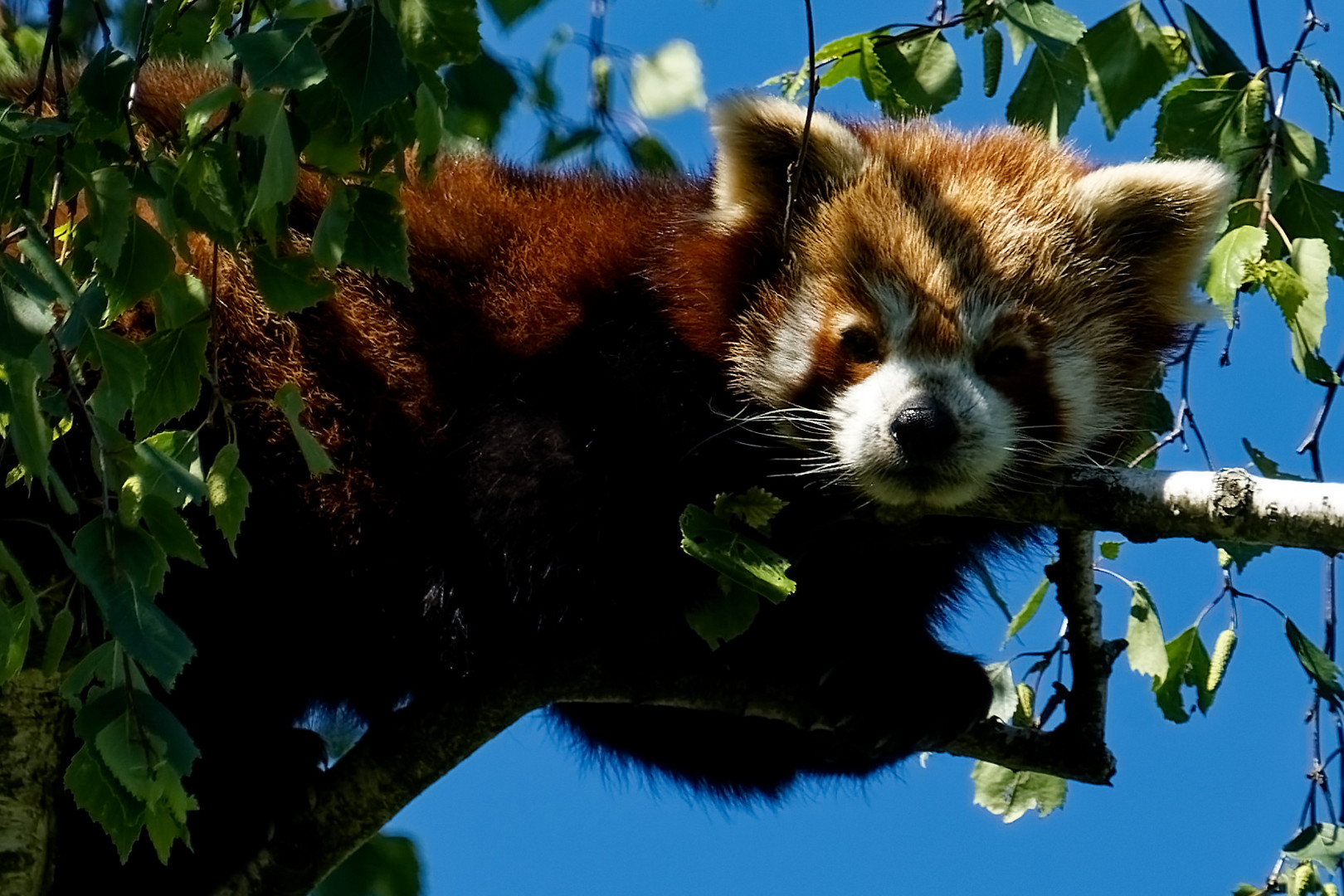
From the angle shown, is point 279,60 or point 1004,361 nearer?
point 279,60

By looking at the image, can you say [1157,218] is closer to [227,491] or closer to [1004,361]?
[1004,361]

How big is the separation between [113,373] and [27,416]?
12.6 inches

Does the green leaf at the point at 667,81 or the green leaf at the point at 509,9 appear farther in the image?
the green leaf at the point at 667,81

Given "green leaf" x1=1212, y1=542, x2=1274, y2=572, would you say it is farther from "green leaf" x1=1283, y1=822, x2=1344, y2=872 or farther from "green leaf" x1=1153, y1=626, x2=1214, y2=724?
"green leaf" x1=1283, y1=822, x2=1344, y2=872

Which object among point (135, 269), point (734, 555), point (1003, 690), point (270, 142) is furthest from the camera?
point (1003, 690)

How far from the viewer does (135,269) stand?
2541 mm

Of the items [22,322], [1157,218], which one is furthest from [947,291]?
[22,322]

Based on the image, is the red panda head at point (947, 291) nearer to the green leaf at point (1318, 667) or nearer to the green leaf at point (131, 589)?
the green leaf at point (1318, 667)

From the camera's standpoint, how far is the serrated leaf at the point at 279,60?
228 cm

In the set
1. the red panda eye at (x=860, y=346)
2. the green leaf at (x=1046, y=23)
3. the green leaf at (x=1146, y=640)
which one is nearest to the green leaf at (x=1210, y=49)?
the green leaf at (x=1046, y=23)

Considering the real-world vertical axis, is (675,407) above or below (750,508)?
above

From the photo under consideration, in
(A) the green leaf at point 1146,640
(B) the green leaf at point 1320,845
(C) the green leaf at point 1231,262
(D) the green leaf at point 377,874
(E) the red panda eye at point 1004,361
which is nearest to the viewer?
(C) the green leaf at point 1231,262

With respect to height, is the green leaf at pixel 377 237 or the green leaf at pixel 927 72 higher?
the green leaf at pixel 927 72

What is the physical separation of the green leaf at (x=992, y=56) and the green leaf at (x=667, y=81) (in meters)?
2.41
